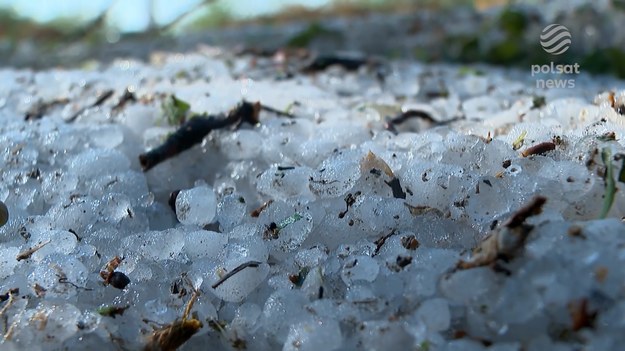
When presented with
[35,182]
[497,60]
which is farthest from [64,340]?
→ [497,60]

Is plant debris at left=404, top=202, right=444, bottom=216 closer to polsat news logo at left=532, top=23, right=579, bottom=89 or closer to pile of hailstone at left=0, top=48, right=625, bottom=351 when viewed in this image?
pile of hailstone at left=0, top=48, right=625, bottom=351

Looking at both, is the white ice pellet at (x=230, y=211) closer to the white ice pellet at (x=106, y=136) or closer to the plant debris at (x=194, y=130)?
the plant debris at (x=194, y=130)

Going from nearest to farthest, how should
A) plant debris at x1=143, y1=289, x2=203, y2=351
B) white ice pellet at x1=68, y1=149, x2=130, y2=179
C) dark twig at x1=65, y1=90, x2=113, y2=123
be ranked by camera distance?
plant debris at x1=143, y1=289, x2=203, y2=351 < white ice pellet at x1=68, y1=149, x2=130, y2=179 < dark twig at x1=65, y1=90, x2=113, y2=123

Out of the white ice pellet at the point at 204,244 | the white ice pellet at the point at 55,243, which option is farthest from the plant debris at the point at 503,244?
the white ice pellet at the point at 55,243

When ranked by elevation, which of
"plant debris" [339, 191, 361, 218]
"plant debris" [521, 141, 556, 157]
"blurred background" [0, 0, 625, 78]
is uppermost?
"plant debris" [521, 141, 556, 157]

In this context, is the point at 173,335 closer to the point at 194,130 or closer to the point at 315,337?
the point at 315,337

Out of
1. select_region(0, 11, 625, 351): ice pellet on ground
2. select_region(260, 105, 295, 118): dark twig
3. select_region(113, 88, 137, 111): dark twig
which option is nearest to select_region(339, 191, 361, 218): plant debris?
select_region(0, 11, 625, 351): ice pellet on ground

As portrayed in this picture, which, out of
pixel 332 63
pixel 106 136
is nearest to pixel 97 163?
pixel 106 136
